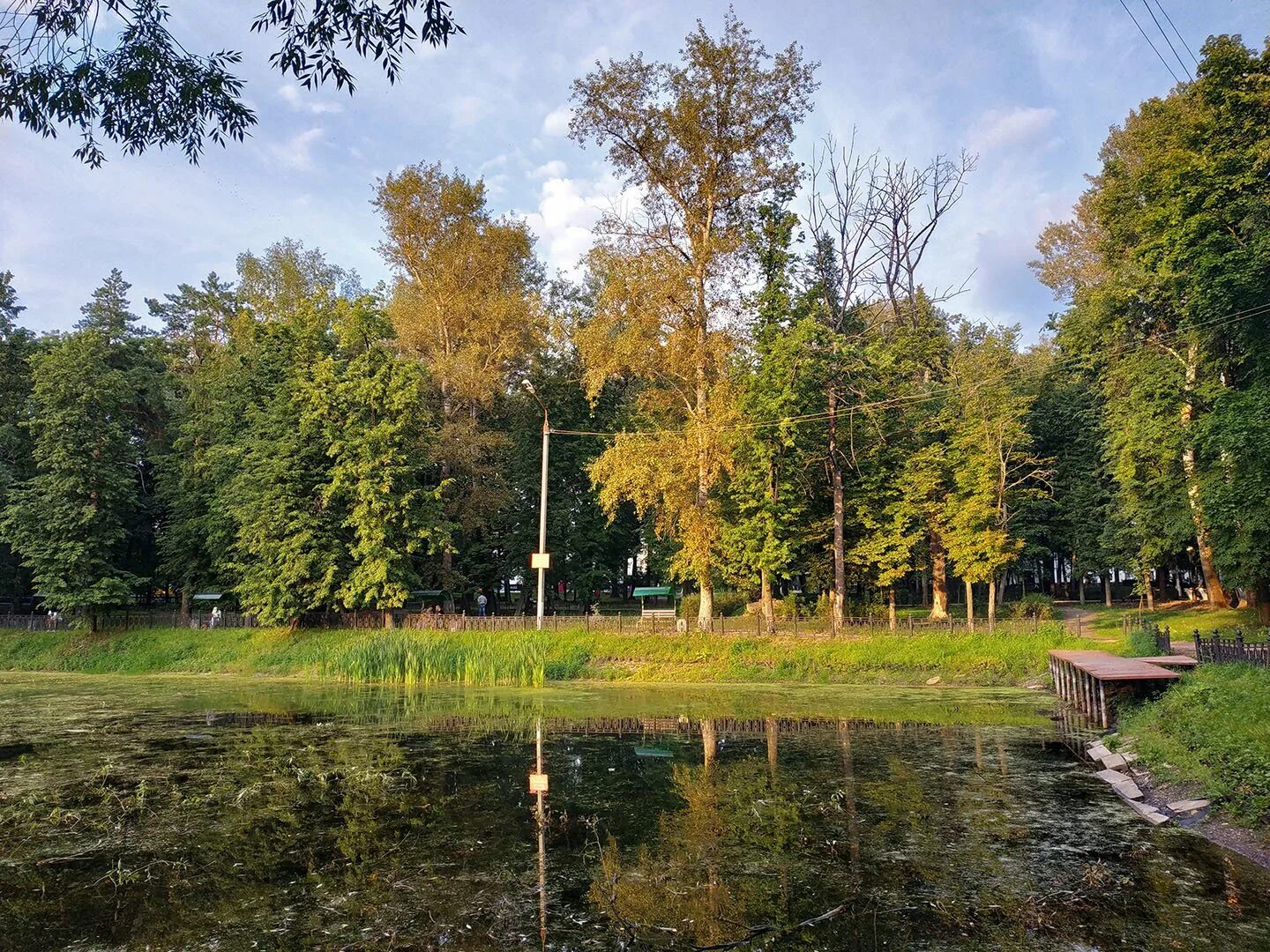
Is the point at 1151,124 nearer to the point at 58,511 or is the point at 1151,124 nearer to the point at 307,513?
the point at 307,513

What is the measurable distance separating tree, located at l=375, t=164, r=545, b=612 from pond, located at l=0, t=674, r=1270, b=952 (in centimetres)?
2223

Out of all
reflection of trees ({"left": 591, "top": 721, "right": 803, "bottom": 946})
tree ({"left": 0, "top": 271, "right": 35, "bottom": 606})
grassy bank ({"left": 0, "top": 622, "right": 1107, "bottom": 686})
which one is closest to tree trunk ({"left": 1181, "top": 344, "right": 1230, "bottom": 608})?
grassy bank ({"left": 0, "top": 622, "right": 1107, "bottom": 686})

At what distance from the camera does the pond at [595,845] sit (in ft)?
23.1

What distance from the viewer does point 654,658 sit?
2881 cm

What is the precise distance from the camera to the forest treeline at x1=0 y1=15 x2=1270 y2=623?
2914cm

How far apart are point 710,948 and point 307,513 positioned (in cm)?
3032

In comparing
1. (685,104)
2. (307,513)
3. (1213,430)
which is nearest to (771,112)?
(685,104)

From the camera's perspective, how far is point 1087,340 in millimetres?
34750

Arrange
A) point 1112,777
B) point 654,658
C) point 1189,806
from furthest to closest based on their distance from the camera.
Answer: point 654,658 → point 1112,777 → point 1189,806

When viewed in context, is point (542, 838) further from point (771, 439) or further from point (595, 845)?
point (771, 439)

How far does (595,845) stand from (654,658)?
19.5 meters

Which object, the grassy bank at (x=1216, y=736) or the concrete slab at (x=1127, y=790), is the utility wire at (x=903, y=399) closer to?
the grassy bank at (x=1216, y=736)

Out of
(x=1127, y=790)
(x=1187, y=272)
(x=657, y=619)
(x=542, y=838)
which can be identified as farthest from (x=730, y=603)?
(x=542, y=838)

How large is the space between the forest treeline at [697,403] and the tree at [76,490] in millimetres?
134
